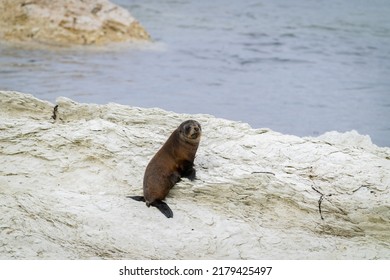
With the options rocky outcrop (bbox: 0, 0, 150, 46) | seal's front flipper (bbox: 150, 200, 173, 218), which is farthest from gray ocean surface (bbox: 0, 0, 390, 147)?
seal's front flipper (bbox: 150, 200, 173, 218)

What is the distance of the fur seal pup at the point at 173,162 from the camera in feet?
13.6

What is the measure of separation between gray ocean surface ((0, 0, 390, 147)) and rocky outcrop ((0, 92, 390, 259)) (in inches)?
92.9

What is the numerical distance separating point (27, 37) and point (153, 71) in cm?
263

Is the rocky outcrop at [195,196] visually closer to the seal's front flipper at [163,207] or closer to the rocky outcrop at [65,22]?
the seal's front flipper at [163,207]

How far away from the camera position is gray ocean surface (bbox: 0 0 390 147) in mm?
7438

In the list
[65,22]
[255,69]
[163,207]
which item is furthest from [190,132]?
[65,22]

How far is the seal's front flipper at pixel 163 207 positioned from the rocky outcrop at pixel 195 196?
48 millimetres

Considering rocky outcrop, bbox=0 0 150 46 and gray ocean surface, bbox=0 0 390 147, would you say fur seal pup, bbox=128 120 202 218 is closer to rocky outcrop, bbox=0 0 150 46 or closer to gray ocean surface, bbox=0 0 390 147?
gray ocean surface, bbox=0 0 390 147

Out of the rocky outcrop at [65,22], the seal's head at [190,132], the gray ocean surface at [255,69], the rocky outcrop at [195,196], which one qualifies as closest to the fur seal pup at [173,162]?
the seal's head at [190,132]

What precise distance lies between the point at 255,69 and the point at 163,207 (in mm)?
6397

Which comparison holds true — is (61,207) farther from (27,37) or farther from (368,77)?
(27,37)

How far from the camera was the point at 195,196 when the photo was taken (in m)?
4.19

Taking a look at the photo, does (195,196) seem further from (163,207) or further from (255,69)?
(255,69)
